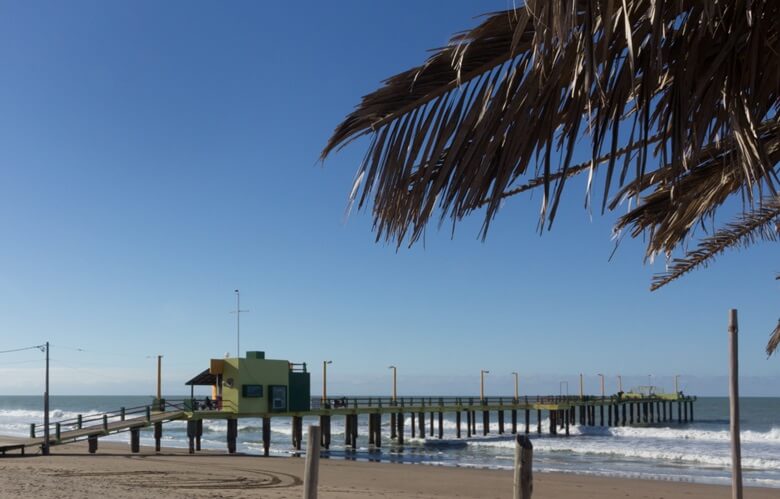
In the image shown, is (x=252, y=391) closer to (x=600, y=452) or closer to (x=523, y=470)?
(x=600, y=452)

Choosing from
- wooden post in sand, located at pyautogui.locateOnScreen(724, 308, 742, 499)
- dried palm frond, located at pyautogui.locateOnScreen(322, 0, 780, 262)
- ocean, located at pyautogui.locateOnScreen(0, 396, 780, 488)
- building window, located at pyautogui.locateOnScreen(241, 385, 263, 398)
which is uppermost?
dried palm frond, located at pyautogui.locateOnScreen(322, 0, 780, 262)

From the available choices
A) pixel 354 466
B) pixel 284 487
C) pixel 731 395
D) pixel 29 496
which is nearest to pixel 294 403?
pixel 354 466

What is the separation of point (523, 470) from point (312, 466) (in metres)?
1.98

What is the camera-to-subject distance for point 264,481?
23.2 metres

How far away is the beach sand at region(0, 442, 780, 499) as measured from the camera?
18609 millimetres

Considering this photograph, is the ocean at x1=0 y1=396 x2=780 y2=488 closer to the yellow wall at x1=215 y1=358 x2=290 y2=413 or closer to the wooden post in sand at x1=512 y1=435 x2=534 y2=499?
the yellow wall at x1=215 y1=358 x2=290 y2=413

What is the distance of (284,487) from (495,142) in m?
20.4

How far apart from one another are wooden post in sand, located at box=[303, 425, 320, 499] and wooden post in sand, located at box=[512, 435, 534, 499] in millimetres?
1732

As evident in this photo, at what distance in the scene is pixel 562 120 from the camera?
253 cm

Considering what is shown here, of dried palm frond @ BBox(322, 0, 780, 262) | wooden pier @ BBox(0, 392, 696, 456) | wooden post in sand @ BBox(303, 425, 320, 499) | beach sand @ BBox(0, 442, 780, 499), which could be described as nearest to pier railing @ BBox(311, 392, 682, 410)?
wooden pier @ BBox(0, 392, 696, 456)

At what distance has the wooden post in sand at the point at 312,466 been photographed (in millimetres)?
6199

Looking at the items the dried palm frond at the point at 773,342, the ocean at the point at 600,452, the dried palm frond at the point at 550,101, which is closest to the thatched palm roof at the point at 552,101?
the dried palm frond at the point at 550,101

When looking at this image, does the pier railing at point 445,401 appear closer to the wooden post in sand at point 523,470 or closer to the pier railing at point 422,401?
the pier railing at point 422,401

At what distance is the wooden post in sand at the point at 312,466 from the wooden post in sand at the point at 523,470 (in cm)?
173
